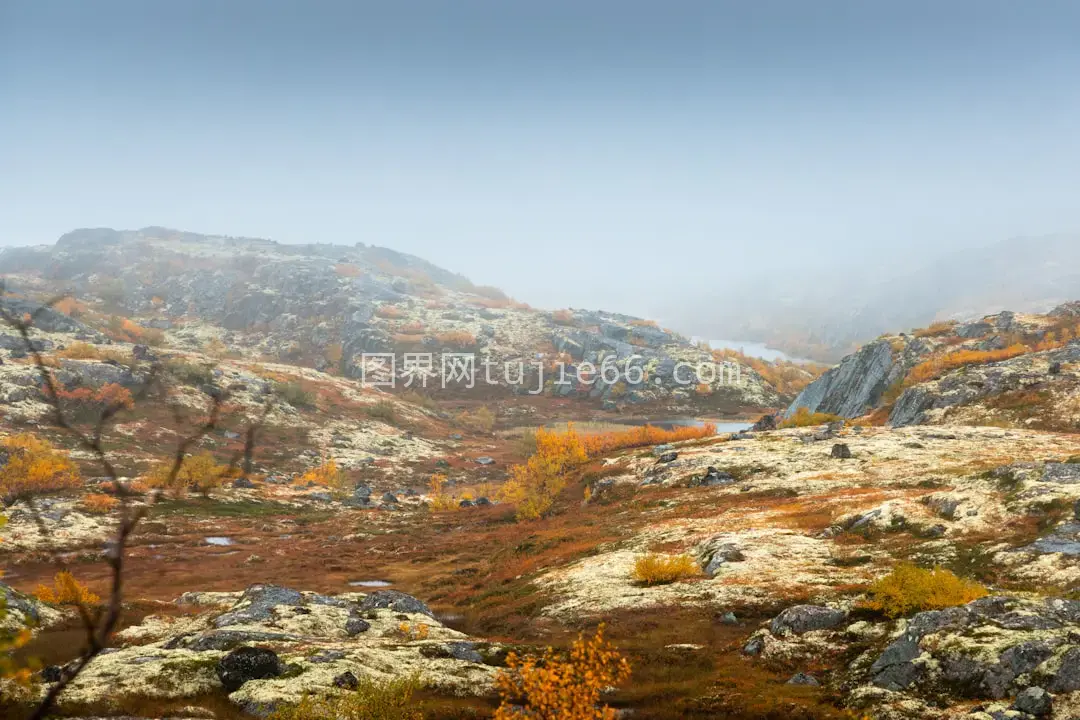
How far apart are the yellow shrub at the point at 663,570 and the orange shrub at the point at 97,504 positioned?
6954 centimetres

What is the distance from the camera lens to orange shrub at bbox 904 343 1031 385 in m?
92.8

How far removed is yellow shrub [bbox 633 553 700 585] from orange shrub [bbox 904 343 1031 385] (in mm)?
74959

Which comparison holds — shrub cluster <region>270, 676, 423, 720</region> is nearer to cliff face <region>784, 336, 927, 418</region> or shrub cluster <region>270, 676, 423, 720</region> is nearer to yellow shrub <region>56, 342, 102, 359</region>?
cliff face <region>784, 336, 927, 418</region>

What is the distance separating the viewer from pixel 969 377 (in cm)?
8506

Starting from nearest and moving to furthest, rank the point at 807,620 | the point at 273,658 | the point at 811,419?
the point at 273,658, the point at 807,620, the point at 811,419

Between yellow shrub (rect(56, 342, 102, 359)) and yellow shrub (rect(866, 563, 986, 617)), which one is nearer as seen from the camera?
yellow shrub (rect(866, 563, 986, 617))

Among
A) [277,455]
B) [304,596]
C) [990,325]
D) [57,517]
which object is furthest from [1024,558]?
[277,455]

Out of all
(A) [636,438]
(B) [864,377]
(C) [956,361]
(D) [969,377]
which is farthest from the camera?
(B) [864,377]

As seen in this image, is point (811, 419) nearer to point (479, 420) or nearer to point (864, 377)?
point (864, 377)

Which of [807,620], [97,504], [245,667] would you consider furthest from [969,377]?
[97,504]

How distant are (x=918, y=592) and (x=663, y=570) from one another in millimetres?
15812

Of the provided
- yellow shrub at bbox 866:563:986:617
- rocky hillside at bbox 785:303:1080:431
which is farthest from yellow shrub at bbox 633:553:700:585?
rocky hillside at bbox 785:303:1080:431

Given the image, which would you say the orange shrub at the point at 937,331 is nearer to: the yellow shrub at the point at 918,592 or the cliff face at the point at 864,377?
the cliff face at the point at 864,377

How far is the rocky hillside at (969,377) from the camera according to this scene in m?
72.7
